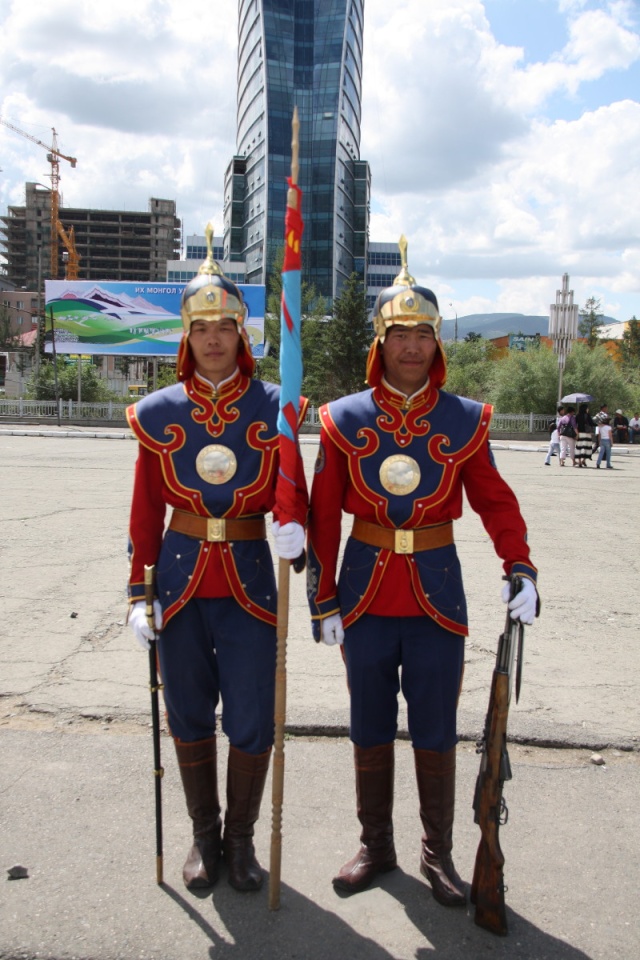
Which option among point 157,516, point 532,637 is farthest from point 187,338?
point 532,637

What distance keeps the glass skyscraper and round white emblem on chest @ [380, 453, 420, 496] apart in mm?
90281

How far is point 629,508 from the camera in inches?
480

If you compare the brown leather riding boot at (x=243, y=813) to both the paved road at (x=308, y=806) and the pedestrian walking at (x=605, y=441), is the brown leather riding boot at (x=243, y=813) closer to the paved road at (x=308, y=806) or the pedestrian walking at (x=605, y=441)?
the paved road at (x=308, y=806)

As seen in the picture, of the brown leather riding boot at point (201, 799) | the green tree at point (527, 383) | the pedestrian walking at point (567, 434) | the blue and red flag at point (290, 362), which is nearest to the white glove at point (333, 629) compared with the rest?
the blue and red flag at point (290, 362)

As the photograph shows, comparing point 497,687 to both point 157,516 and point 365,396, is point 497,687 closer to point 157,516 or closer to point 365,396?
Result: point 365,396

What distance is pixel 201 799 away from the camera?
2.92m

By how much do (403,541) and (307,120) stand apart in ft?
334

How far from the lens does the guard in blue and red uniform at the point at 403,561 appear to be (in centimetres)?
276

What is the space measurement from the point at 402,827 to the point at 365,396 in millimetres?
1746

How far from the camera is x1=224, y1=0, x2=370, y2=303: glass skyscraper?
301ft

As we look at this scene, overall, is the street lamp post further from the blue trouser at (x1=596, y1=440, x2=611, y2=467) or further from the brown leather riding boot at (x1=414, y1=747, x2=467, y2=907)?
the brown leather riding boot at (x1=414, y1=747, x2=467, y2=907)

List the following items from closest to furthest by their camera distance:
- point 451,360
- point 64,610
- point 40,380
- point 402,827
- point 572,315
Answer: point 402,827
point 64,610
point 572,315
point 40,380
point 451,360

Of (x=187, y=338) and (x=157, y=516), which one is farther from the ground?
(x=187, y=338)

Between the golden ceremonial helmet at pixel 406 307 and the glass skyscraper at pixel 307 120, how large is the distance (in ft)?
295
